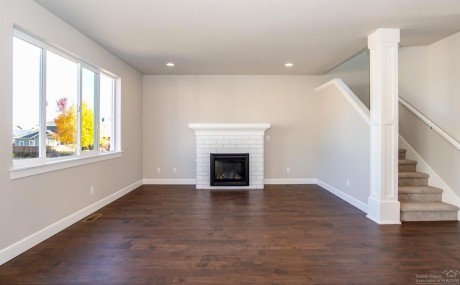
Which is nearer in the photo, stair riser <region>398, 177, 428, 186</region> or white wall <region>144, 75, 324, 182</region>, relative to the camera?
stair riser <region>398, 177, 428, 186</region>

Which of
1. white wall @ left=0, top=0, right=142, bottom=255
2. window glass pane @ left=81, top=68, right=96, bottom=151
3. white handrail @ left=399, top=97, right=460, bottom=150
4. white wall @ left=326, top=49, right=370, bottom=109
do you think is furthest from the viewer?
white wall @ left=326, top=49, right=370, bottom=109

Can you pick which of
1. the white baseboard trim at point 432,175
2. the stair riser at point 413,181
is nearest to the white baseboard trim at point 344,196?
the stair riser at point 413,181

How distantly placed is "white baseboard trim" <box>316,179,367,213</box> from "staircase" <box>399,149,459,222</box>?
0.53m

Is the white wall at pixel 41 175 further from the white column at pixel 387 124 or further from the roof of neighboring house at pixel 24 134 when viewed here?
the white column at pixel 387 124

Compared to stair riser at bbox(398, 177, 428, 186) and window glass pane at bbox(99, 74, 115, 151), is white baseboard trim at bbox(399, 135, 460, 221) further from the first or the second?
window glass pane at bbox(99, 74, 115, 151)

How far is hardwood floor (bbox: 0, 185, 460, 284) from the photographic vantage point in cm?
211

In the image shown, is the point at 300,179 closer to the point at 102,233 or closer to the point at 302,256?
the point at 302,256

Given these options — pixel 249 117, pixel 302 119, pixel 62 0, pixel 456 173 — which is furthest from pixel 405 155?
pixel 62 0

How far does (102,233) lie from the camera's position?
3023 mm

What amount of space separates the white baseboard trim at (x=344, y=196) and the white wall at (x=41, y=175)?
4.24 m

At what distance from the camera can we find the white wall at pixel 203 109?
238 inches

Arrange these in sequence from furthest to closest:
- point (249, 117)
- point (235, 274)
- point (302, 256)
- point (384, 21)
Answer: point (249, 117), point (384, 21), point (302, 256), point (235, 274)

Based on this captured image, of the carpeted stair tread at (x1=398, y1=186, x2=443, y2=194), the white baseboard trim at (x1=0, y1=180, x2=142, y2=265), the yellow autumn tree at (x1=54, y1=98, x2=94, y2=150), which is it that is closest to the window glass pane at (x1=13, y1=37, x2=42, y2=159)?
the yellow autumn tree at (x1=54, y1=98, x2=94, y2=150)

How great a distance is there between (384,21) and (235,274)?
3.42 metres
